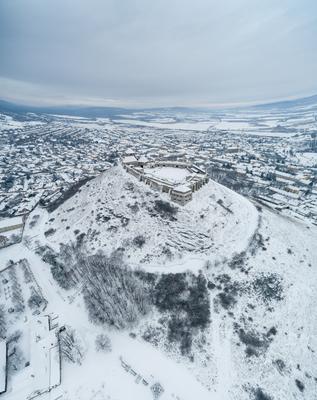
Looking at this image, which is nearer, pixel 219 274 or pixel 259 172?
pixel 219 274

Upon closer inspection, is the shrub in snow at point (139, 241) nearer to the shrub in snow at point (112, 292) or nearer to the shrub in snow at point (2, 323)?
the shrub in snow at point (112, 292)

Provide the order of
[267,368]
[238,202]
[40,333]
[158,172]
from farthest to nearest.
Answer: [158,172], [238,202], [40,333], [267,368]

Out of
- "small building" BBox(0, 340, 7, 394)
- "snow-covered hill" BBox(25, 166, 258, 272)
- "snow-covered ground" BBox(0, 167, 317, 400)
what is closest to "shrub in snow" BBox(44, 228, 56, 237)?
"snow-covered hill" BBox(25, 166, 258, 272)

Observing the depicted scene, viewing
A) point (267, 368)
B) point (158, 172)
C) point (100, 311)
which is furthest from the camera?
point (158, 172)

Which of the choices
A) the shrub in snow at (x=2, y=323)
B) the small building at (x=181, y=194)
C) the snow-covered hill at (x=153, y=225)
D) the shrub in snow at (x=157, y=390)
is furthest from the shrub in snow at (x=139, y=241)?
the shrub in snow at (x=2, y=323)

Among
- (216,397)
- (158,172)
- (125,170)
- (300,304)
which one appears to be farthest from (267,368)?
(125,170)

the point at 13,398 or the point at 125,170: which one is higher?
the point at 125,170

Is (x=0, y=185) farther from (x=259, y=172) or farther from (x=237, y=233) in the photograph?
(x=259, y=172)
